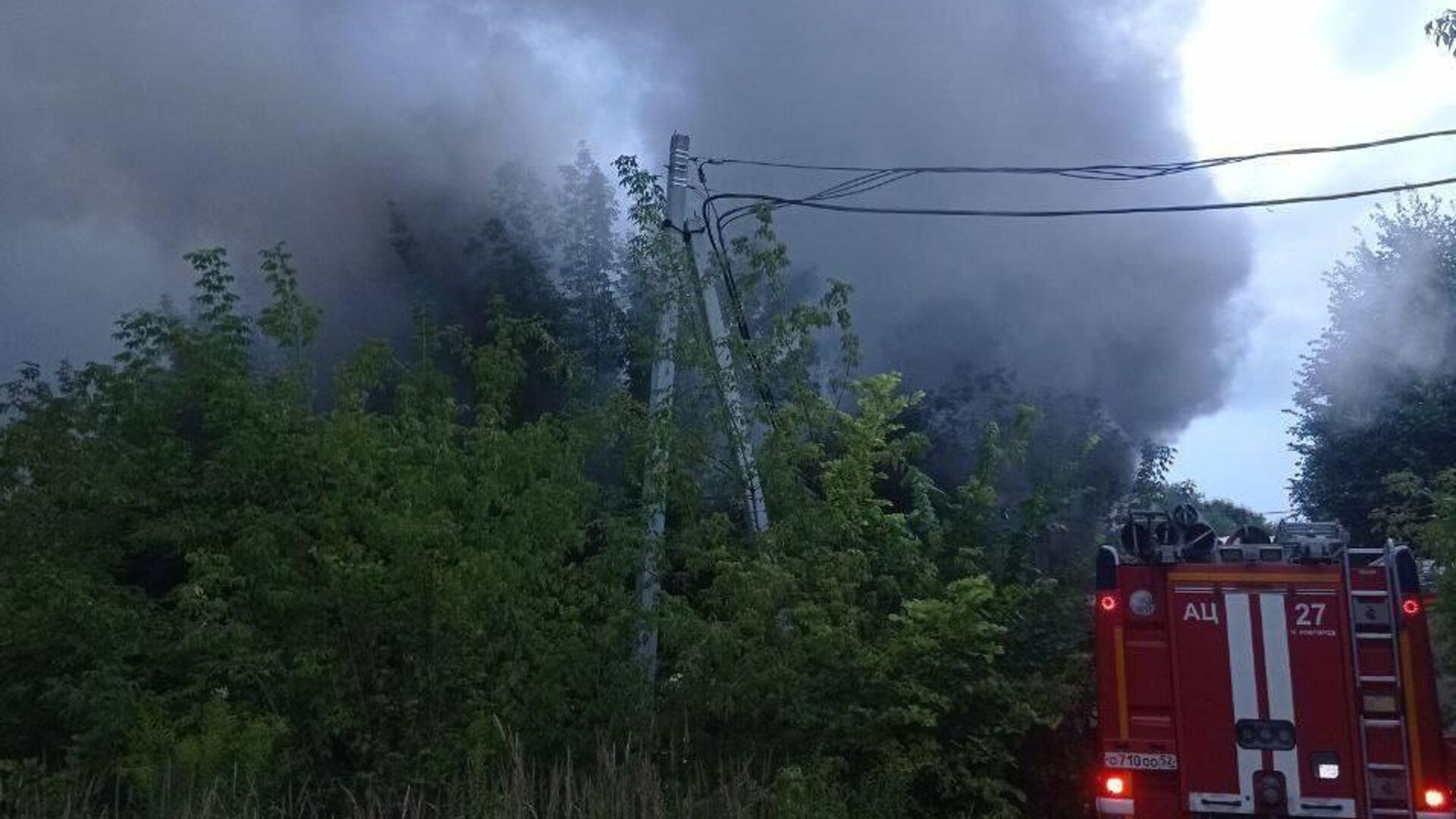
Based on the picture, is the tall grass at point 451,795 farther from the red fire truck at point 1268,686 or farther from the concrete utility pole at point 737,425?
the red fire truck at point 1268,686

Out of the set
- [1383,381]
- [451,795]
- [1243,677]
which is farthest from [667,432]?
[1383,381]

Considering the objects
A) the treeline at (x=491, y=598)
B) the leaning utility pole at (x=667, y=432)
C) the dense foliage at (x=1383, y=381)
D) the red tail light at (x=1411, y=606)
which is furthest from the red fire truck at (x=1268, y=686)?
the dense foliage at (x=1383, y=381)

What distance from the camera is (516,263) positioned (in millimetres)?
15492

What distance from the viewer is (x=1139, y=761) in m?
8.48

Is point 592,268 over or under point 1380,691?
over

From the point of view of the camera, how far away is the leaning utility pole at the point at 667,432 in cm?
924

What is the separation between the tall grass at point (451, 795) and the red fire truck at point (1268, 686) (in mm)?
2419

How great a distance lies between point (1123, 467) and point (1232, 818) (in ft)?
31.3

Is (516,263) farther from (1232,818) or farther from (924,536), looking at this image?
(1232,818)

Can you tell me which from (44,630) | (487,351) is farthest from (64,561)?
(487,351)

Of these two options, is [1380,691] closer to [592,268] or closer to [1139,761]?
[1139,761]

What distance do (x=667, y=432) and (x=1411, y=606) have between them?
4.78 metres

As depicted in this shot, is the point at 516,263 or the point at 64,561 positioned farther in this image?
the point at 516,263

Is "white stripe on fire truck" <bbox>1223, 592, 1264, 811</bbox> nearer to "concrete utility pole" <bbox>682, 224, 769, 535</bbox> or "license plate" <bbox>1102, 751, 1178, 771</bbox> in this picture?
"license plate" <bbox>1102, 751, 1178, 771</bbox>
